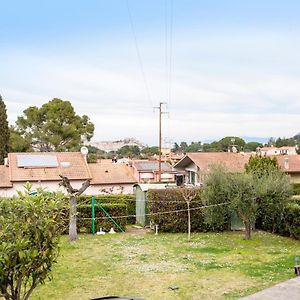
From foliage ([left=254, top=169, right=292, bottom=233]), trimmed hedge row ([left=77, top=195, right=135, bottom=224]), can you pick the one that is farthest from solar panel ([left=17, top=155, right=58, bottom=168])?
foliage ([left=254, top=169, right=292, bottom=233])

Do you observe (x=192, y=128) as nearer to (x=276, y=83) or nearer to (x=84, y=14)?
(x=276, y=83)

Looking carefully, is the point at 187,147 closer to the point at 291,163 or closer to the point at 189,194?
the point at 291,163

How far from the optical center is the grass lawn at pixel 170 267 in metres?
9.57

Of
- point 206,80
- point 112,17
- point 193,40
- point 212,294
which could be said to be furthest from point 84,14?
point 206,80

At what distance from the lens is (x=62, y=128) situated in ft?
134

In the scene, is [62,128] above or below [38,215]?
above

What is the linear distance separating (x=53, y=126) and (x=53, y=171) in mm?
12128

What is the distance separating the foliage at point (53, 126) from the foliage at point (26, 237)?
3575 cm

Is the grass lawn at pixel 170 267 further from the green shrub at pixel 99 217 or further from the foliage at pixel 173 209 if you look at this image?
the green shrub at pixel 99 217

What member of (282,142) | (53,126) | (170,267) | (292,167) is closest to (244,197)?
(170,267)

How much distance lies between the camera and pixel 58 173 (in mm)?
28969

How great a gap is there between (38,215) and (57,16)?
9.75 meters

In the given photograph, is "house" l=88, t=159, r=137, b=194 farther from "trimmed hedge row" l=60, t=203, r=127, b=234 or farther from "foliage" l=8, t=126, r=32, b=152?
"foliage" l=8, t=126, r=32, b=152

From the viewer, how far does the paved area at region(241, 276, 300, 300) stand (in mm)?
8359
